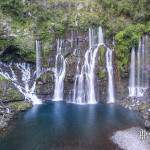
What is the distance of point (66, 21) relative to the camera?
4984 cm

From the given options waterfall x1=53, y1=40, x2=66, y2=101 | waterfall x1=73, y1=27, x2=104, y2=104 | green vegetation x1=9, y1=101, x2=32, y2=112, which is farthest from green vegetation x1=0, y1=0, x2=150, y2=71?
green vegetation x1=9, y1=101, x2=32, y2=112

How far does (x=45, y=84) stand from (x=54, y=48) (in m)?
4.39

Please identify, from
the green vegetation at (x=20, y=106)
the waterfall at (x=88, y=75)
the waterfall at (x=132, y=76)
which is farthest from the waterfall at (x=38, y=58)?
the waterfall at (x=132, y=76)

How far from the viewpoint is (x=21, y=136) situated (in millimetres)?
37594

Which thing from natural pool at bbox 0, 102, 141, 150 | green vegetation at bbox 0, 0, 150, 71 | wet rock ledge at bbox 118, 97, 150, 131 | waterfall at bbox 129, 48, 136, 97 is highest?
green vegetation at bbox 0, 0, 150, 71

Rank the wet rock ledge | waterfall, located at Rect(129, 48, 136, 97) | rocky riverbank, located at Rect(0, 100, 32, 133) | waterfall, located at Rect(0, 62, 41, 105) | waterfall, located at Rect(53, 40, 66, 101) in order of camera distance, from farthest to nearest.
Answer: waterfall, located at Rect(53, 40, 66, 101), waterfall, located at Rect(129, 48, 136, 97), waterfall, located at Rect(0, 62, 41, 105), the wet rock ledge, rocky riverbank, located at Rect(0, 100, 32, 133)

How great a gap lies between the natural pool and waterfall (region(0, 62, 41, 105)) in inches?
98.0

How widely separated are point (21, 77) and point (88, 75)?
788 cm

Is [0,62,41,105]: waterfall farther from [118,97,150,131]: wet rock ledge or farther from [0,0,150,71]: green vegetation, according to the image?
[118,97,150,131]: wet rock ledge

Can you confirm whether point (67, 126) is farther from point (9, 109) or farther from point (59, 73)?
point (59, 73)

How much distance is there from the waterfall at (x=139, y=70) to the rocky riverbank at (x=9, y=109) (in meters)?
12.2

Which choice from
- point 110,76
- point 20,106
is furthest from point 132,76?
point 20,106

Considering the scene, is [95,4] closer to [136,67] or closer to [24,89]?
[136,67]

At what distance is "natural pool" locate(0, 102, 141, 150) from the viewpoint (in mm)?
35609
